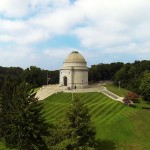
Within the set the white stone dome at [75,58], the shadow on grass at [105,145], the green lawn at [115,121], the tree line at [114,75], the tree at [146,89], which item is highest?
the white stone dome at [75,58]

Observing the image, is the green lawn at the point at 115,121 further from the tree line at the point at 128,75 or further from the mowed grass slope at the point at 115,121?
the tree line at the point at 128,75

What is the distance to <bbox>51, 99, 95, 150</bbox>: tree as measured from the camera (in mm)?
45344

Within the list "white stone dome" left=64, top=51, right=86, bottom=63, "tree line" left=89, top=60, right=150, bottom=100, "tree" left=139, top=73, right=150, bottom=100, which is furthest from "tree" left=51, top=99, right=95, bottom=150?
"white stone dome" left=64, top=51, right=86, bottom=63

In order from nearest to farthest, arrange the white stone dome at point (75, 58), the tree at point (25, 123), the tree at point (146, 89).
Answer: the tree at point (25, 123), the tree at point (146, 89), the white stone dome at point (75, 58)

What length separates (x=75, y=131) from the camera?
4591 cm

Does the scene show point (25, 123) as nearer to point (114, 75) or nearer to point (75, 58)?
point (75, 58)

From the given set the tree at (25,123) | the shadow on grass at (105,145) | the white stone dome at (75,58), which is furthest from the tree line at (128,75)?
the tree at (25,123)

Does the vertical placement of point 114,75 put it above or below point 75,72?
below

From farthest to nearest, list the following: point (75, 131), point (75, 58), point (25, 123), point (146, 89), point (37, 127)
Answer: point (75, 58) → point (146, 89) → point (37, 127) → point (25, 123) → point (75, 131)

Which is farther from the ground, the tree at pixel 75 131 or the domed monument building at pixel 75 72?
the domed monument building at pixel 75 72

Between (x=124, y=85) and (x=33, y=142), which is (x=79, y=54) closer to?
(x=124, y=85)

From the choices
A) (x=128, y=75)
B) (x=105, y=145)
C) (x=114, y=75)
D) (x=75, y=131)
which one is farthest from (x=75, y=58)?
(x=75, y=131)

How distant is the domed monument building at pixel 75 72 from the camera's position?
338ft

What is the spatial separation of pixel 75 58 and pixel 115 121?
4349 cm
